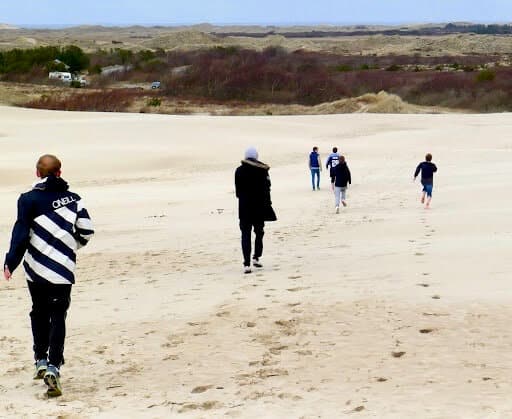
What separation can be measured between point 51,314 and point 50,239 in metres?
Result: 0.60

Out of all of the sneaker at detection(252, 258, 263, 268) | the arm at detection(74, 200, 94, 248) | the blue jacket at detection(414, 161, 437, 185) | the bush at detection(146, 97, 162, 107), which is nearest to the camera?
the arm at detection(74, 200, 94, 248)

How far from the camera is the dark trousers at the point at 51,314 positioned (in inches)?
246

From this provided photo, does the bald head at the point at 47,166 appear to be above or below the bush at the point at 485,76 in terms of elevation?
above

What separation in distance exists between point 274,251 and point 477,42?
13590 cm

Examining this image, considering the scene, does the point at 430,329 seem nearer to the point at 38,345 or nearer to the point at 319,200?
the point at 38,345

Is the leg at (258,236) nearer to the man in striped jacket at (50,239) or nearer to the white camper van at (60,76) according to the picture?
the man in striped jacket at (50,239)

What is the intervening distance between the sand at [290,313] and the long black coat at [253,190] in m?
0.79

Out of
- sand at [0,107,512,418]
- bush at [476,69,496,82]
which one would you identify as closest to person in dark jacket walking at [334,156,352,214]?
sand at [0,107,512,418]

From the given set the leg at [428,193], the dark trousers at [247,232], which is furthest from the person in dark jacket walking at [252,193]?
the leg at [428,193]

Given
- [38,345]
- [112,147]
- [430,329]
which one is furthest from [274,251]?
[112,147]

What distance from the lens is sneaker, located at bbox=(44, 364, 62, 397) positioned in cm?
617

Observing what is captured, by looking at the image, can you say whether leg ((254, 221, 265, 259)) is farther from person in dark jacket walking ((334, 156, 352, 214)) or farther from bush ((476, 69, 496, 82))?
bush ((476, 69, 496, 82))

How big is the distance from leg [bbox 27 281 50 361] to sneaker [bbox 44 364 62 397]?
0.93 ft

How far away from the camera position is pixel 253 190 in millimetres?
10586
